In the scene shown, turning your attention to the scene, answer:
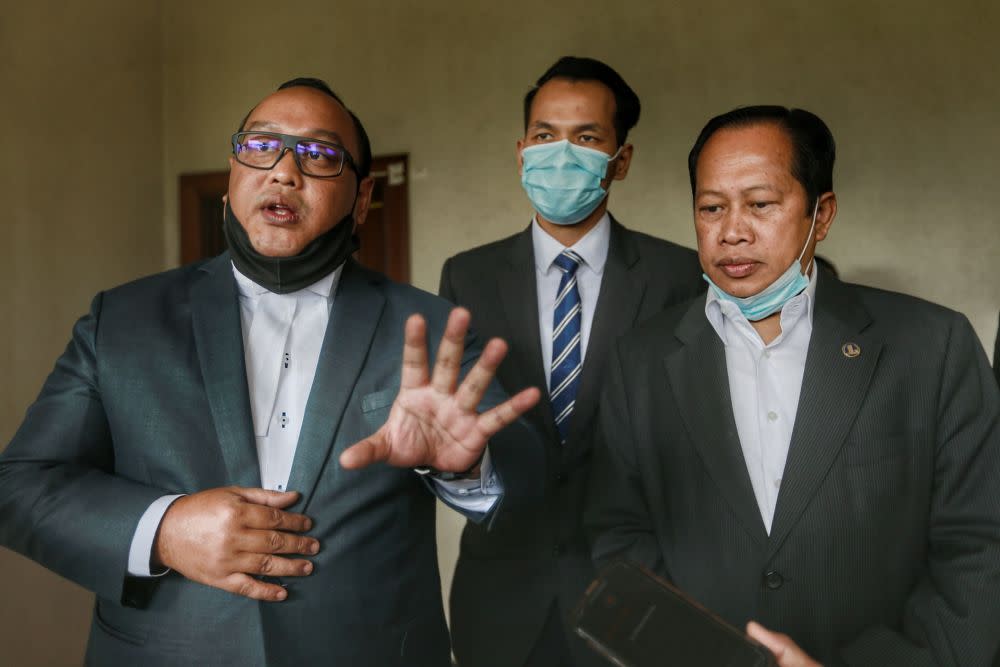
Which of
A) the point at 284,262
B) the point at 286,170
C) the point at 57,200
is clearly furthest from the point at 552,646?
the point at 57,200

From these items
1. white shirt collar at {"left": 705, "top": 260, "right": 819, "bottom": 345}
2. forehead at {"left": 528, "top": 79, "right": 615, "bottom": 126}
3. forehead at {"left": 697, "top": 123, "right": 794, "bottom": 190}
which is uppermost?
forehead at {"left": 528, "top": 79, "right": 615, "bottom": 126}

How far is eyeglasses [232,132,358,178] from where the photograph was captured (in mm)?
1689

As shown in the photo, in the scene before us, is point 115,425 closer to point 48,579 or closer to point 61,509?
point 61,509

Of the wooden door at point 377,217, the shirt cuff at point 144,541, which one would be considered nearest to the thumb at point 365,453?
the shirt cuff at point 144,541

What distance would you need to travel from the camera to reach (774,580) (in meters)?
1.60

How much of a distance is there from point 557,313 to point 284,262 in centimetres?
83

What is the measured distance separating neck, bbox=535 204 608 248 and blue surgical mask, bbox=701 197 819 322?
68 centimetres

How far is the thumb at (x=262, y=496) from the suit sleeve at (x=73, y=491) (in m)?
0.15

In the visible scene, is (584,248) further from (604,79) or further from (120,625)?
(120,625)

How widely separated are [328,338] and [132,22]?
3580 millimetres

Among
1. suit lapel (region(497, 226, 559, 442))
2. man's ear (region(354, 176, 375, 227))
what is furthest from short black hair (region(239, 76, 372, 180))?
suit lapel (region(497, 226, 559, 442))

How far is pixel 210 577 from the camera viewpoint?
1358mm

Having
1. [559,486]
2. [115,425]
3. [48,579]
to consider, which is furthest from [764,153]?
[48,579]

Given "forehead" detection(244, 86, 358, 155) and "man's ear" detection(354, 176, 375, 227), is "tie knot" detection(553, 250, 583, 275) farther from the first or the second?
"forehead" detection(244, 86, 358, 155)
